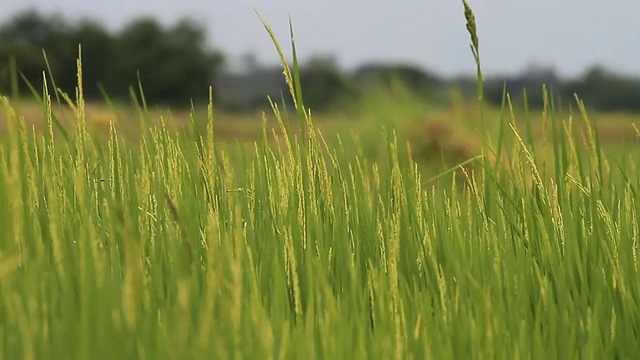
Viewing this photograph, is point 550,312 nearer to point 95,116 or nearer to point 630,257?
point 630,257

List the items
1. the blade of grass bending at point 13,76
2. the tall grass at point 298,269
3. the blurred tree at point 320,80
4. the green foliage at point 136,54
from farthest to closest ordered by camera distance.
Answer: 1. the green foliage at point 136,54
2. the blurred tree at point 320,80
3. the blade of grass bending at point 13,76
4. the tall grass at point 298,269

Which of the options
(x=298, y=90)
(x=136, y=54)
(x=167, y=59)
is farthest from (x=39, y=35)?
(x=298, y=90)

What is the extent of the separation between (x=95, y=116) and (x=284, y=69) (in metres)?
0.86

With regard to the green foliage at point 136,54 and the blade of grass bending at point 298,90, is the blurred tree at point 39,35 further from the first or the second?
the blade of grass bending at point 298,90

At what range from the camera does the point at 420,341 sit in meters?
1.19

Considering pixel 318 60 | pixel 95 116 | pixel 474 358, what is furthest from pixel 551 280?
pixel 318 60

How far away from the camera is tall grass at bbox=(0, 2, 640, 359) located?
1.05 m

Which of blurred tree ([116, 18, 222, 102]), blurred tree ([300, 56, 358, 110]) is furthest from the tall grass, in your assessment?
blurred tree ([116, 18, 222, 102])

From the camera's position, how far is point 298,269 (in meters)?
1.42

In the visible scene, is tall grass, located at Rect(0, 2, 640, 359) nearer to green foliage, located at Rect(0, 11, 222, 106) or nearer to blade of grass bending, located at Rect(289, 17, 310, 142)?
blade of grass bending, located at Rect(289, 17, 310, 142)

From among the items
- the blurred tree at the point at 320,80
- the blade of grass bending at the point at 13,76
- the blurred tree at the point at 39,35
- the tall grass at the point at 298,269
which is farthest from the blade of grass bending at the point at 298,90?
the blurred tree at the point at 39,35

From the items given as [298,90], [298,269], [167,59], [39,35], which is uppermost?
[39,35]

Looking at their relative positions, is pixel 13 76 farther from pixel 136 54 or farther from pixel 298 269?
pixel 136 54

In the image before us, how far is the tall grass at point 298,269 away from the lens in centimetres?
105
